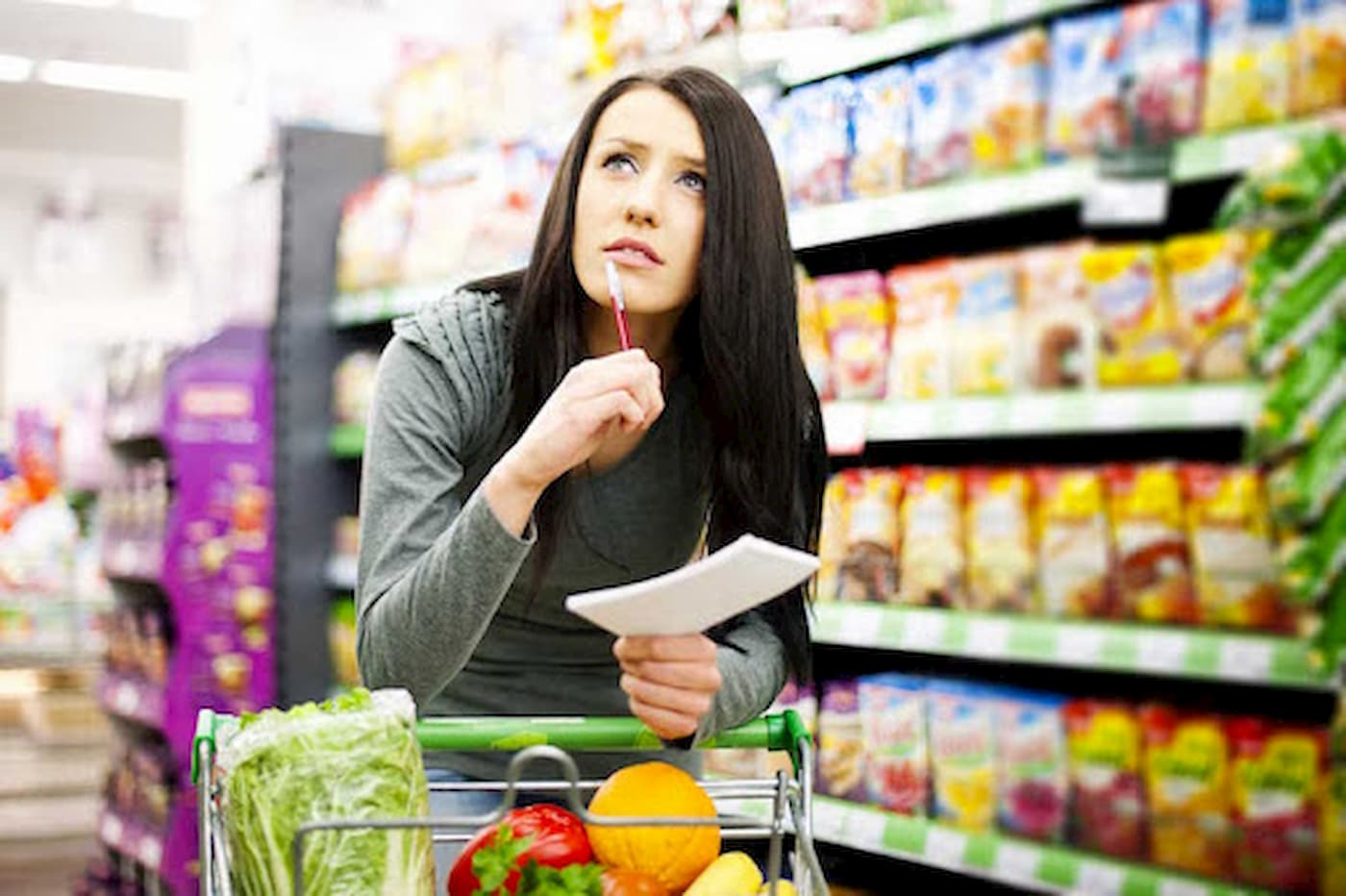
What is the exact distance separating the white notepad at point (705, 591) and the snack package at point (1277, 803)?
46.6 inches

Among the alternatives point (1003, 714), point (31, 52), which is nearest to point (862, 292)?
point (1003, 714)

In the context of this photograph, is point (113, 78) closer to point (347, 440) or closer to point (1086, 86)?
point (347, 440)

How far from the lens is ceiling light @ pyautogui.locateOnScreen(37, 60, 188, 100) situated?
8.03 meters

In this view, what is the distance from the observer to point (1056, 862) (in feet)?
7.16

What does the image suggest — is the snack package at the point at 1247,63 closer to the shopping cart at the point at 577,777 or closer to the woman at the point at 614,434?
the woman at the point at 614,434

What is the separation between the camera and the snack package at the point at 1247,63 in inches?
76.4

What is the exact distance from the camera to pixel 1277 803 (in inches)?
77.5

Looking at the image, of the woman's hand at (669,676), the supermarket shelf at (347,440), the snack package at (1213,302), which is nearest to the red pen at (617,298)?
the woman's hand at (669,676)

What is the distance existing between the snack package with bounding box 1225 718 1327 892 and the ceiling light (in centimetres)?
736

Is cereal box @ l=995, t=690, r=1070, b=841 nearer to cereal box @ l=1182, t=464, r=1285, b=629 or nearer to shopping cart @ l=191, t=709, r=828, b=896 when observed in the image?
cereal box @ l=1182, t=464, r=1285, b=629

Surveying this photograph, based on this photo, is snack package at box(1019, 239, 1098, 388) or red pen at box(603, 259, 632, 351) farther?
snack package at box(1019, 239, 1098, 388)

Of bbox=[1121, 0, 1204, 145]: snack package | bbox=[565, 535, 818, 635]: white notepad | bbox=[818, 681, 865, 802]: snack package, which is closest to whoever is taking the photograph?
bbox=[565, 535, 818, 635]: white notepad

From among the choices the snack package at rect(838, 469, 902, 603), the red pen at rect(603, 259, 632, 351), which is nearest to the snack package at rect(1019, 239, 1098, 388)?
the snack package at rect(838, 469, 902, 603)

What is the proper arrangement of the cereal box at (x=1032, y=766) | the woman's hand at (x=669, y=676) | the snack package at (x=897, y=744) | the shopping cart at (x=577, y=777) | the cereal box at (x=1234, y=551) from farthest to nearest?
the snack package at (x=897, y=744) → the cereal box at (x=1032, y=766) → the cereal box at (x=1234, y=551) → the woman's hand at (x=669, y=676) → the shopping cart at (x=577, y=777)
